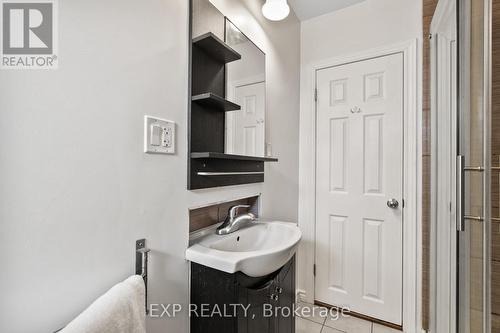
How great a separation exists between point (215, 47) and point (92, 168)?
777mm

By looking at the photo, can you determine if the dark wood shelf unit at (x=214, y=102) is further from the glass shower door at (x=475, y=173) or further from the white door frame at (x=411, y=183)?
the white door frame at (x=411, y=183)

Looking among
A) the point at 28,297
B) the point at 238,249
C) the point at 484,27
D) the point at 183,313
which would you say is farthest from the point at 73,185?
the point at 484,27

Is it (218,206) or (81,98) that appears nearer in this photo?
(81,98)

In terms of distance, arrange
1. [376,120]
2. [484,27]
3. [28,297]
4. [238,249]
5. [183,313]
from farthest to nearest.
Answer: [376,120], [238,249], [183,313], [484,27], [28,297]

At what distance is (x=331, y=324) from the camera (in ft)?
6.09

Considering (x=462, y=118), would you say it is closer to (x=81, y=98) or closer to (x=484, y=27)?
(x=484, y=27)

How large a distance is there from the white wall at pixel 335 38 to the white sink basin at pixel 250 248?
0.80m

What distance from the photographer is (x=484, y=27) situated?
94 centimetres

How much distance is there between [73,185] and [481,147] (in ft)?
→ 4.72

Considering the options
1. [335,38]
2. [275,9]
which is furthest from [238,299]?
[335,38]

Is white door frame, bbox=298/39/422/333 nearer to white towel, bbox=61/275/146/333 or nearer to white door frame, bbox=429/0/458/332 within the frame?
white door frame, bbox=429/0/458/332

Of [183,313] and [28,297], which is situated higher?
[28,297]

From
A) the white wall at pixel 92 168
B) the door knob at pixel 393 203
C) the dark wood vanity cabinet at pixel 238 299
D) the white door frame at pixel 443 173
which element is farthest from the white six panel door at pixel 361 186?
the white wall at pixel 92 168

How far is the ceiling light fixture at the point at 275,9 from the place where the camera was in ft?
5.13
